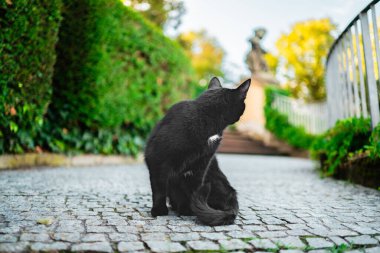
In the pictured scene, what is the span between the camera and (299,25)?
86.3ft

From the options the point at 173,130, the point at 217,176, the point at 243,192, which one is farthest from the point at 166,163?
the point at 243,192

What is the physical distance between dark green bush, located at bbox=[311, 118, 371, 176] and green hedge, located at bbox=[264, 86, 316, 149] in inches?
225

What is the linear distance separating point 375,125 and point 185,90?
5722 millimetres

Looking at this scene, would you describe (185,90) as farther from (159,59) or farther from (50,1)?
(50,1)

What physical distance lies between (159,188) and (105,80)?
4.17m

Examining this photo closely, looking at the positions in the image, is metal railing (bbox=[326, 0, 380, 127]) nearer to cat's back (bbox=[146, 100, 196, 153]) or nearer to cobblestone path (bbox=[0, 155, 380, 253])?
cobblestone path (bbox=[0, 155, 380, 253])

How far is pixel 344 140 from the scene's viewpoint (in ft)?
14.4

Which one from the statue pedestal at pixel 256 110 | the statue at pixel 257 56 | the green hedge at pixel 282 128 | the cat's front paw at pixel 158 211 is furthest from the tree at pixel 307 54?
the cat's front paw at pixel 158 211

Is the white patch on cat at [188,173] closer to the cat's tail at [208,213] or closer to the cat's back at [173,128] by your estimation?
the cat's tail at [208,213]

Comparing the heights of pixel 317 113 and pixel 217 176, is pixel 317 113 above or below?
above

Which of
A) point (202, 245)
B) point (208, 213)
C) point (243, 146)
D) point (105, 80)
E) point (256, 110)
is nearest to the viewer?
point (202, 245)

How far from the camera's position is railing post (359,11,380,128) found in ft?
11.8

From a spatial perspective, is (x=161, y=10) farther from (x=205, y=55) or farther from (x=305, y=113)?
(x=205, y=55)

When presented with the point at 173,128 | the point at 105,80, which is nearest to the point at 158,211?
the point at 173,128
